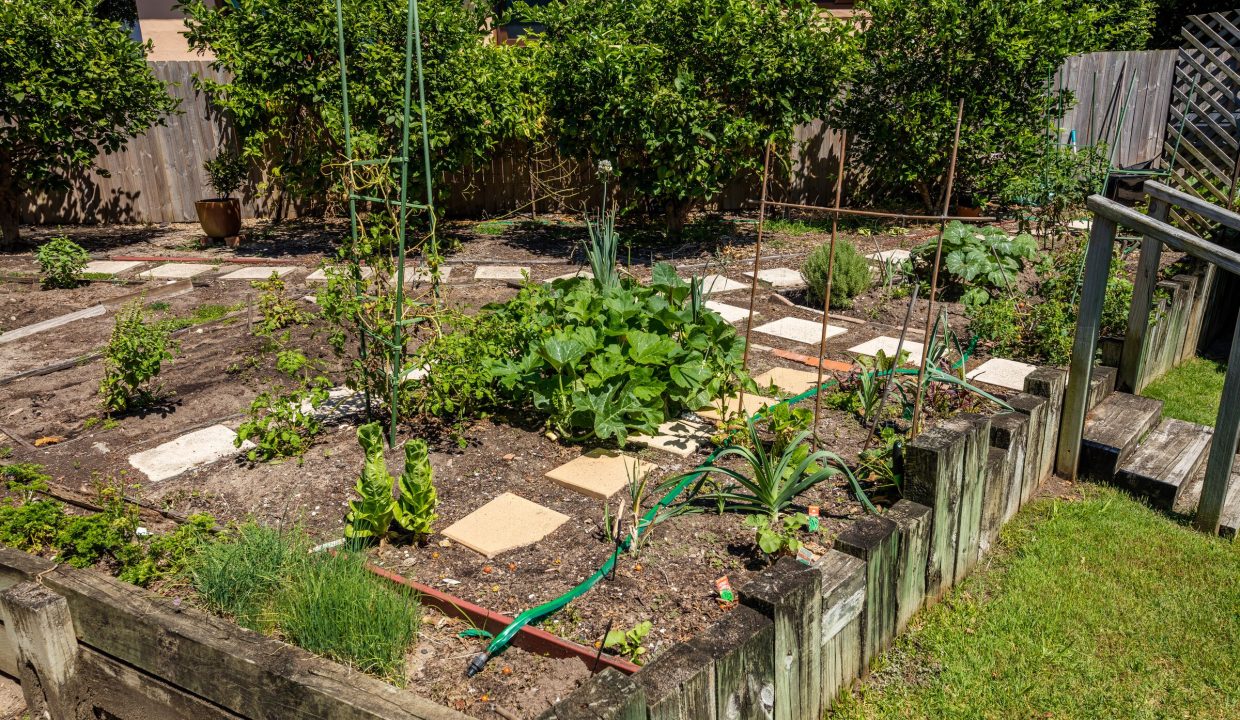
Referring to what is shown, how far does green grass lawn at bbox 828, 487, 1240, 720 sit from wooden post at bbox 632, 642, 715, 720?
0.74m

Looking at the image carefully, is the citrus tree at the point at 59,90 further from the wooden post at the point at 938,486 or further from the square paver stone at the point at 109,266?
the wooden post at the point at 938,486

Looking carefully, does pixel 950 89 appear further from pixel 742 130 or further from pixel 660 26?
pixel 660 26

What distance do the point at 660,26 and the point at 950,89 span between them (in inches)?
128

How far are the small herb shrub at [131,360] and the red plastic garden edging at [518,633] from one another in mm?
2203

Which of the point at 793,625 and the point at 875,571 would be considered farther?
the point at 875,571

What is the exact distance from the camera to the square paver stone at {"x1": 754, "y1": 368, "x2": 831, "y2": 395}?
4823 mm

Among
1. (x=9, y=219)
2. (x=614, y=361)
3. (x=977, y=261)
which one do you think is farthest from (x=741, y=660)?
(x=9, y=219)

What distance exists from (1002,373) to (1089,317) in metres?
1.49

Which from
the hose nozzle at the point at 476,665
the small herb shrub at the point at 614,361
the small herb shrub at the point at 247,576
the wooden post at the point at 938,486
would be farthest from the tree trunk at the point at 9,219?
the wooden post at the point at 938,486

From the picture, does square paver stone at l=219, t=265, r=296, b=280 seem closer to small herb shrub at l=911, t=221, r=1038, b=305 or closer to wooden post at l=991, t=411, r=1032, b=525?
small herb shrub at l=911, t=221, r=1038, b=305

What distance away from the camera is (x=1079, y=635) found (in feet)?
9.28

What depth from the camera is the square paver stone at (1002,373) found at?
4.91 meters

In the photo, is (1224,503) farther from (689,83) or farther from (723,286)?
(689,83)

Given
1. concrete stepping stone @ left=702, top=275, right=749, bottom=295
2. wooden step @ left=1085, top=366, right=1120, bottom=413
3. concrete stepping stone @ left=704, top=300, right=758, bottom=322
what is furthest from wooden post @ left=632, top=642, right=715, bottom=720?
concrete stepping stone @ left=702, top=275, right=749, bottom=295
